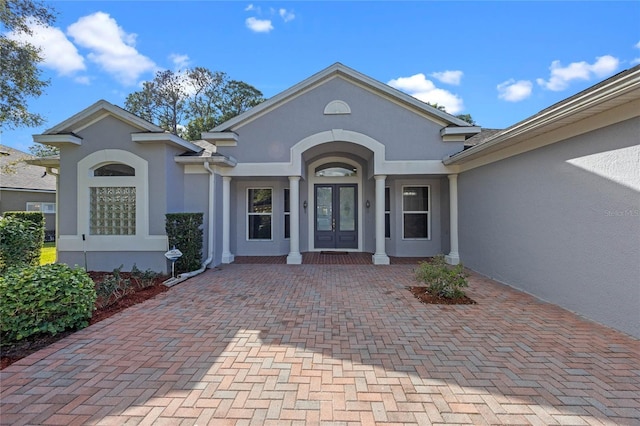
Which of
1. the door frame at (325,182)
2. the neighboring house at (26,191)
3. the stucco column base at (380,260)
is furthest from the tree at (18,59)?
the stucco column base at (380,260)

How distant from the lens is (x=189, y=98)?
29.1m

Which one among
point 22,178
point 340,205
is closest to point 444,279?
point 340,205

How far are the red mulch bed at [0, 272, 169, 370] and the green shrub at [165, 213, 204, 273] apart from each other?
64 cm

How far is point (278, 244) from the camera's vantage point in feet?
34.4

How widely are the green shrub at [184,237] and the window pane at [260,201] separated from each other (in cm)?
300

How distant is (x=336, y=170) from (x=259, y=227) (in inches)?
145

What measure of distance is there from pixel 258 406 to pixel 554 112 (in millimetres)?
5721

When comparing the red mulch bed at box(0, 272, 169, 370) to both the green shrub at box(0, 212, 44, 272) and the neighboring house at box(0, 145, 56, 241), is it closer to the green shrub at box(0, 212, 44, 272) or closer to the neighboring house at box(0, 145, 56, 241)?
the green shrub at box(0, 212, 44, 272)

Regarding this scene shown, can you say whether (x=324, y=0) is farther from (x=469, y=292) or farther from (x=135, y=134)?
(x=469, y=292)

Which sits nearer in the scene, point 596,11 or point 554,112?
point 554,112

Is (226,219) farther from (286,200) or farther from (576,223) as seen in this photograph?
(576,223)

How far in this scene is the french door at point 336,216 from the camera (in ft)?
36.7

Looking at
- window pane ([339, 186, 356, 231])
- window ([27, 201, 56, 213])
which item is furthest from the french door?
window ([27, 201, 56, 213])

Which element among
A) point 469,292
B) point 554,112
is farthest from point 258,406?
point 554,112
